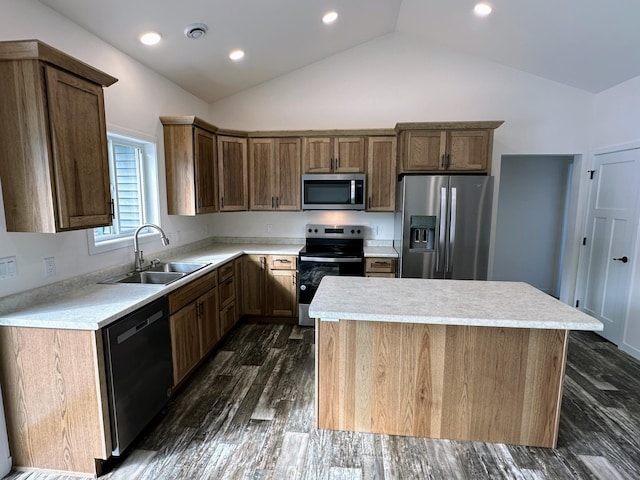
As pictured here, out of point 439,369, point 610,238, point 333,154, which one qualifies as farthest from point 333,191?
point 610,238

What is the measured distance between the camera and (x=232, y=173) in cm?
392

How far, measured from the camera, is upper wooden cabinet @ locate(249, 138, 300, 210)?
157 inches

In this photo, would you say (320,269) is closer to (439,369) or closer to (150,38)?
(439,369)

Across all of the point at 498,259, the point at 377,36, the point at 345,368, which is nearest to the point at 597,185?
the point at 498,259

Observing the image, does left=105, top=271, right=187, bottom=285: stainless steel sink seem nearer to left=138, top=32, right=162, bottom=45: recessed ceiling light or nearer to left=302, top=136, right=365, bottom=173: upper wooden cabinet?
left=138, top=32, right=162, bottom=45: recessed ceiling light

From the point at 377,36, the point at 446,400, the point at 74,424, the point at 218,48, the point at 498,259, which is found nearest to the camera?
the point at 74,424

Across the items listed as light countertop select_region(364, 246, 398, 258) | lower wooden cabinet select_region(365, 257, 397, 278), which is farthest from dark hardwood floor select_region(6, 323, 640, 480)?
light countertop select_region(364, 246, 398, 258)

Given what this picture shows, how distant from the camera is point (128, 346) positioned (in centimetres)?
191

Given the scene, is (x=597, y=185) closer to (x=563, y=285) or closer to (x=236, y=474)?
(x=563, y=285)

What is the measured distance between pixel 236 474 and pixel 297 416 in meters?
0.58

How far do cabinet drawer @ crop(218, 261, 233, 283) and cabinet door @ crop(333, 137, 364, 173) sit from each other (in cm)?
166

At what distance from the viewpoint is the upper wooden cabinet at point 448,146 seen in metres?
3.56

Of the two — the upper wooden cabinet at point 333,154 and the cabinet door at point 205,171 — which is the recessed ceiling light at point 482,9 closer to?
the upper wooden cabinet at point 333,154

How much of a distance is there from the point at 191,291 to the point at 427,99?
11.4 feet
